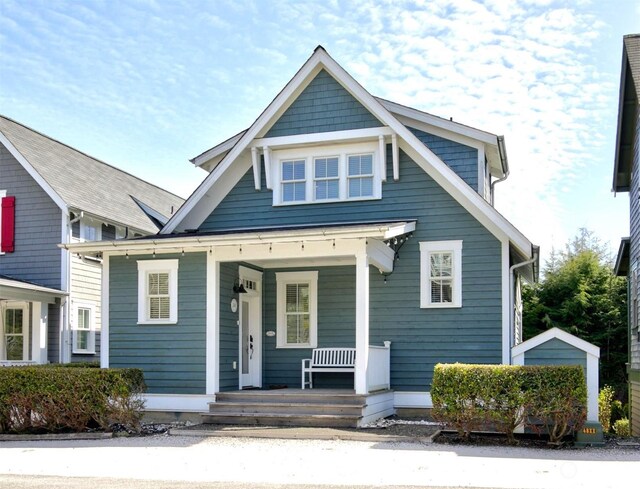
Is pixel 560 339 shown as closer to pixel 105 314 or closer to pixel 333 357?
pixel 333 357

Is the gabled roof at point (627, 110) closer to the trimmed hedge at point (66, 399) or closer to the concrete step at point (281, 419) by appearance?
the concrete step at point (281, 419)

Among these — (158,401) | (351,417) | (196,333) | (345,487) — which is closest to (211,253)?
(196,333)

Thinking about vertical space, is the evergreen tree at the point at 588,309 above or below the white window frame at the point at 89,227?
below

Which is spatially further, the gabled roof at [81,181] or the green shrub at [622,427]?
the gabled roof at [81,181]

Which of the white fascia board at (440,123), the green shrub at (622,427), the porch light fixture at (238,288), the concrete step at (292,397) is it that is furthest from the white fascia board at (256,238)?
the green shrub at (622,427)

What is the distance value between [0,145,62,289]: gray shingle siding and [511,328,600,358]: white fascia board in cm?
1274

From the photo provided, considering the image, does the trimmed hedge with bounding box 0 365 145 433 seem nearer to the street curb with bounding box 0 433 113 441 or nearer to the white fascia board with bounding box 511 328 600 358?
the street curb with bounding box 0 433 113 441

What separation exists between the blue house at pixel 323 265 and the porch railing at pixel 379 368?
5 centimetres

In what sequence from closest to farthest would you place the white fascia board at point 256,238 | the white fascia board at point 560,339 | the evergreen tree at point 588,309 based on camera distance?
1. the white fascia board at point 560,339
2. the white fascia board at point 256,238
3. the evergreen tree at point 588,309

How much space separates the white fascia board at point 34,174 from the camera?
66.4 feet

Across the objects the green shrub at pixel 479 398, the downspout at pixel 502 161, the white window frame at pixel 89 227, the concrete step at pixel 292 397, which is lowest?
the concrete step at pixel 292 397

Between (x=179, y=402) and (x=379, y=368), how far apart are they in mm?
4020

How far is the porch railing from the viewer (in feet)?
46.1

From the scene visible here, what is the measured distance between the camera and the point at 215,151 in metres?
18.8
